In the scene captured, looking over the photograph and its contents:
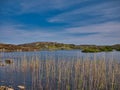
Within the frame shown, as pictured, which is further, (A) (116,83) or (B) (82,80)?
(B) (82,80)

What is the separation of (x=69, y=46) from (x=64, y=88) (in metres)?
141

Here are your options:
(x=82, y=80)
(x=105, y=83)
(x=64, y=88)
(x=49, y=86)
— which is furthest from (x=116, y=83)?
(x=49, y=86)

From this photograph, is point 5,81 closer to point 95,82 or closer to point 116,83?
point 95,82

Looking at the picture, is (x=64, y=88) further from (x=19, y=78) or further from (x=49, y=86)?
(x=19, y=78)

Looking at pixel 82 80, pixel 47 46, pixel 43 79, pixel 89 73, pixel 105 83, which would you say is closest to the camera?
pixel 105 83

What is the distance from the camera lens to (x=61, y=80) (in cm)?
2005

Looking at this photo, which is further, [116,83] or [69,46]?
[69,46]

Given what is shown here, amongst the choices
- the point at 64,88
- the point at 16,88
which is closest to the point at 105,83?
the point at 64,88

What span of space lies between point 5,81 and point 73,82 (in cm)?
707

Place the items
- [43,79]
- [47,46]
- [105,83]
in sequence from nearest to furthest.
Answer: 1. [105,83]
2. [43,79]
3. [47,46]

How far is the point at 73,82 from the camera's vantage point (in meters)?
19.2

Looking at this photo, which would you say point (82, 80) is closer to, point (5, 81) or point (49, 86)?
point (49, 86)

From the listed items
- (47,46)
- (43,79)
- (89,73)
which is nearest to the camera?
(43,79)

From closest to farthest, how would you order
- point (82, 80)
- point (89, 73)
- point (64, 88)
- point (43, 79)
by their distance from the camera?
point (64, 88)
point (82, 80)
point (43, 79)
point (89, 73)
